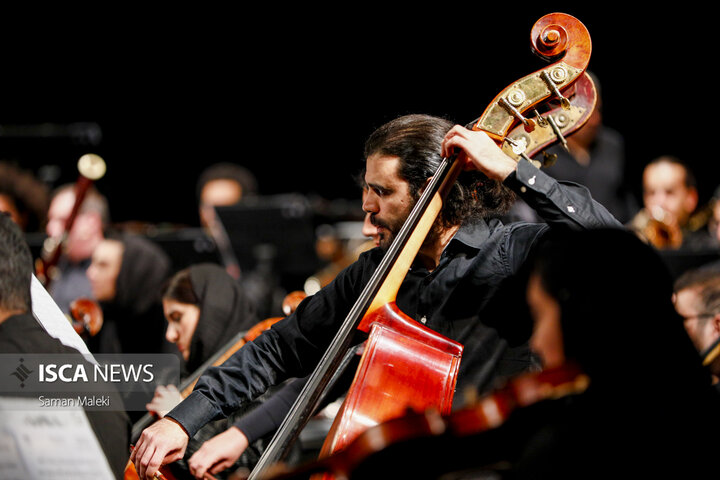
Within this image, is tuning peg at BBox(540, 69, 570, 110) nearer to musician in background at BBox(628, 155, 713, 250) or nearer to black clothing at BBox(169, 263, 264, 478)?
black clothing at BBox(169, 263, 264, 478)

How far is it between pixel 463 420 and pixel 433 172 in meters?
1.12

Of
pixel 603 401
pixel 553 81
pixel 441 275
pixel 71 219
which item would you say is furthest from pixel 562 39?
pixel 71 219

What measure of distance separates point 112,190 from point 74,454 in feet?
20.4

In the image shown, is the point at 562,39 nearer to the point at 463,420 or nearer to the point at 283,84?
the point at 463,420

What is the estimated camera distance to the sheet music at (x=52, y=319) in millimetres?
2416

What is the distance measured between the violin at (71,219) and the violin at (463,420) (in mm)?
2975

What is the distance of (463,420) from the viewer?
1351mm

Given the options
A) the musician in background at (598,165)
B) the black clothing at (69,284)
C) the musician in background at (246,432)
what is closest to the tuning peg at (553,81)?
the musician in background at (246,432)

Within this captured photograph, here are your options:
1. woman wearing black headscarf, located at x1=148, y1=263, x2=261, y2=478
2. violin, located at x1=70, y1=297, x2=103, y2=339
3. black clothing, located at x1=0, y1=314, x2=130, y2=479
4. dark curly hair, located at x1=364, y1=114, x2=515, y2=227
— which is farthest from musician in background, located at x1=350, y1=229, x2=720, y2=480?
violin, located at x1=70, y1=297, x2=103, y2=339

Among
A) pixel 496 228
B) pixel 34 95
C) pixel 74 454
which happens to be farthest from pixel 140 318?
pixel 34 95

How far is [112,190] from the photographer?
7902 mm

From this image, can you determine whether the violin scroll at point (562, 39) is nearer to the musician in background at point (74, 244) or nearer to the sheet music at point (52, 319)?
the sheet music at point (52, 319)

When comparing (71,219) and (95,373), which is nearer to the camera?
(95,373)

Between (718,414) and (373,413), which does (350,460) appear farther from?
(718,414)
